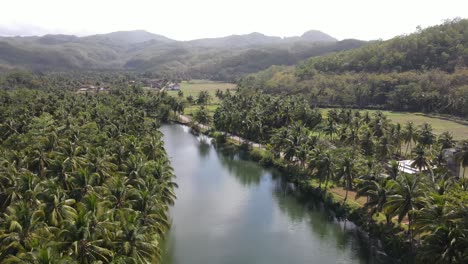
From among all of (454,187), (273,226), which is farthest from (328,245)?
(454,187)

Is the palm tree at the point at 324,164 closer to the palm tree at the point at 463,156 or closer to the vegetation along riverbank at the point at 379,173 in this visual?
the vegetation along riverbank at the point at 379,173

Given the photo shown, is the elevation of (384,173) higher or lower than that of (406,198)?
lower

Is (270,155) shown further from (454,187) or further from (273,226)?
(454,187)

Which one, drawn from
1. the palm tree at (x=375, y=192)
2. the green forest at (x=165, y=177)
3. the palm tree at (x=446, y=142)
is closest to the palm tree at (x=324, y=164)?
the green forest at (x=165, y=177)

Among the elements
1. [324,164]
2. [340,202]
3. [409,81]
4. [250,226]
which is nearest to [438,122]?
[409,81]

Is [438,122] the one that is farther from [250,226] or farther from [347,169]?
[250,226]

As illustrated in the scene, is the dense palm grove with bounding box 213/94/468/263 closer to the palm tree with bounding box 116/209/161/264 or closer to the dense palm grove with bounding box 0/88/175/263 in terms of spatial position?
the palm tree with bounding box 116/209/161/264
